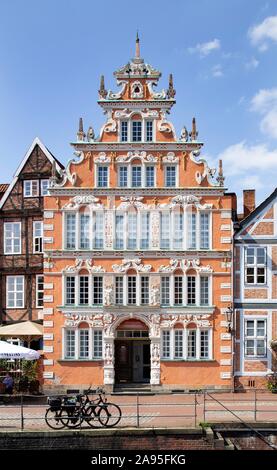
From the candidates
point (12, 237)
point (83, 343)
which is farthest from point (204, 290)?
point (12, 237)

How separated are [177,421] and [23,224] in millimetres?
16894

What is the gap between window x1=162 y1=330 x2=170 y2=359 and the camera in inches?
1267

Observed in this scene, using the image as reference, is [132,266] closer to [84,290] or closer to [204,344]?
[84,290]

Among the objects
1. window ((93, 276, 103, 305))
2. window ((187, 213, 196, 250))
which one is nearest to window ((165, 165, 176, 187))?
window ((187, 213, 196, 250))

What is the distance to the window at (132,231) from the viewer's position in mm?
32500

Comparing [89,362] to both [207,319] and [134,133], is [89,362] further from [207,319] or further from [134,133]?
[134,133]

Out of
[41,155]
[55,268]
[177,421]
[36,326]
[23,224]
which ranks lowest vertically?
[177,421]

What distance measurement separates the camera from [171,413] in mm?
24688

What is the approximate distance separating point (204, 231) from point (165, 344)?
5.49 metres

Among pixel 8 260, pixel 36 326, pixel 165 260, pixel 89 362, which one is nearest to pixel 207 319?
pixel 165 260

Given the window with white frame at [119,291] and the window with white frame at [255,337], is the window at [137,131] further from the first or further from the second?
the window with white frame at [255,337]

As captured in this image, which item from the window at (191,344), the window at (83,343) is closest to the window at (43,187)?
the window at (83,343)

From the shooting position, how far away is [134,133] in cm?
Answer: 3294

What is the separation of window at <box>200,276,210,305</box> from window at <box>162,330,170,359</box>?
7.02 ft
